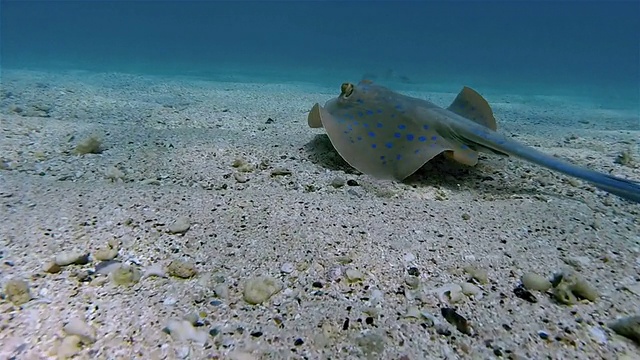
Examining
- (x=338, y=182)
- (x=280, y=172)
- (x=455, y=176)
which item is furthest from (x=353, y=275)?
(x=455, y=176)

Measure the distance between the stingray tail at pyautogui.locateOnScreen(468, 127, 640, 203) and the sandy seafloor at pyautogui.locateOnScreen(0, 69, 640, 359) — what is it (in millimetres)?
329

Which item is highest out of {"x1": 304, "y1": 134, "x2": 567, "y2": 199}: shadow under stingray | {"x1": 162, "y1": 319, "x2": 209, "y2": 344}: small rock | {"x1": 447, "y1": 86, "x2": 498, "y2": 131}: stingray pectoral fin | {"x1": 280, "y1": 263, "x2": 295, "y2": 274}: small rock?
{"x1": 447, "y1": 86, "x2": 498, "y2": 131}: stingray pectoral fin

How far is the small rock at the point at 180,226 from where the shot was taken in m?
2.25

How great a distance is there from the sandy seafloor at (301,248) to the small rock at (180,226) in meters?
0.03

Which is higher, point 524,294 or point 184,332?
point 524,294

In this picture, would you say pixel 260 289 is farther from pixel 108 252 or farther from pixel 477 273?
pixel 477 273

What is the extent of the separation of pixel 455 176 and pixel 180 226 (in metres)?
2.73

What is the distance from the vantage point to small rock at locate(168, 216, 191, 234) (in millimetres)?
2248

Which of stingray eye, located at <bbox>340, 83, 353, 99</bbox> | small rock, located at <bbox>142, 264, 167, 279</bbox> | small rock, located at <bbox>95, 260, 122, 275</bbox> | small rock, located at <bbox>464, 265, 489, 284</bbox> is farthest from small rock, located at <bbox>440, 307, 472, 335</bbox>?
stingray eye, located at <bbox>340, 83, 353, 99</bbox>

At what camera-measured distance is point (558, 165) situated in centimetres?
265

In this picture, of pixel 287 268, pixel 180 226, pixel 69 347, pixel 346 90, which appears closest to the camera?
pixel 69 347

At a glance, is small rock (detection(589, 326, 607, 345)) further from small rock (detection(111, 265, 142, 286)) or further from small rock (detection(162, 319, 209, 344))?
small rock (detection(111, 265, 142, 286))

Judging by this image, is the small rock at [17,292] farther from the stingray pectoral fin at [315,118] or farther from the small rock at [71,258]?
the stingray pectoral fin at [315,118]

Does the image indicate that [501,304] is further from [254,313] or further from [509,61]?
[509,61]
